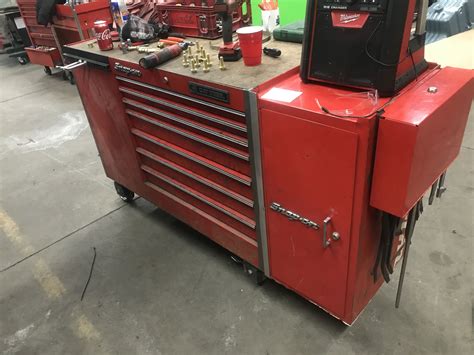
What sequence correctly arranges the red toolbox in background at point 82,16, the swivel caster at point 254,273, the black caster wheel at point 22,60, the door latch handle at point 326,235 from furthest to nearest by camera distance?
1. the black caster wheel at point 22,60
2. the red toolbox in background at point 82,16
3. the swivel caster at point 254,273
4. the door latch handle at point 326,235

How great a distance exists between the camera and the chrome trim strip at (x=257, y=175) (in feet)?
3.72

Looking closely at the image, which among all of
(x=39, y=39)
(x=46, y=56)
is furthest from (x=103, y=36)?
(x=39, y=39)

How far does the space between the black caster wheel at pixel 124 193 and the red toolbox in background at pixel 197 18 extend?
0.96m

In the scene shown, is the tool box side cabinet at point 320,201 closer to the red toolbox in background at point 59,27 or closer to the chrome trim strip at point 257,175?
the chrome trim strip at point 257,175

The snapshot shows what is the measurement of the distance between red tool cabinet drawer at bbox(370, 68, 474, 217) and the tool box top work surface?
42cm

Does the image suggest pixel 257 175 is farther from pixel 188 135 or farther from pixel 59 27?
pixel 59 27

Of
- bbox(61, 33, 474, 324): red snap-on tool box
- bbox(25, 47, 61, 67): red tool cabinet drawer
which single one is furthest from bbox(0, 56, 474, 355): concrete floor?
bbox(25, 47, 61, 67): red tool cabinet drawer

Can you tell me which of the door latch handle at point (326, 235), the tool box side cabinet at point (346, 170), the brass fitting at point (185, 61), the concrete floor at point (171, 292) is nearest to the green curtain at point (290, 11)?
the concrete floor at point (171, 292)

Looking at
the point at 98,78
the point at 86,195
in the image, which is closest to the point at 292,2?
the point at 98,78

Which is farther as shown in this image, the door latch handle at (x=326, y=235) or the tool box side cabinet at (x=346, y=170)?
the door latch handle at (x=326, y=235)

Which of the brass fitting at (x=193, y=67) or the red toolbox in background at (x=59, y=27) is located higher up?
the brass fitting at (x=193, y=67)

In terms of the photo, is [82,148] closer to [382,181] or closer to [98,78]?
[98,78]

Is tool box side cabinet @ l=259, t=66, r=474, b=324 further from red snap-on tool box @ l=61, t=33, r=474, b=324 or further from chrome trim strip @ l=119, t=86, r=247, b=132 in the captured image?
chrome trim strip @ l=119, t=86, r=247, b=132

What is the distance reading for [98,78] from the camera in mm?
1765
